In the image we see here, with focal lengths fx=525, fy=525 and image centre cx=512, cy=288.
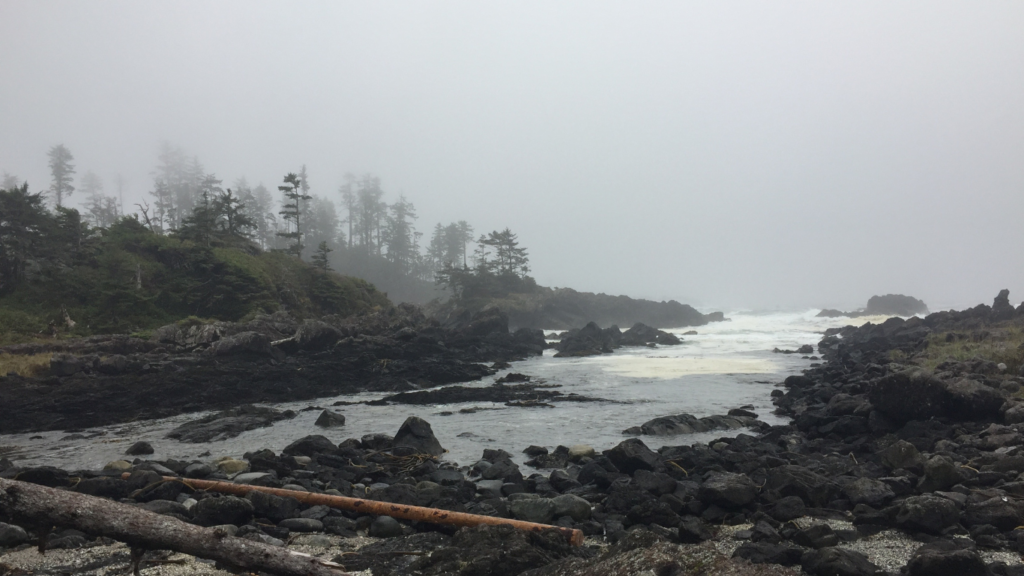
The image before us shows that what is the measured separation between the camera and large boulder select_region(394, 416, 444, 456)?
1047cm

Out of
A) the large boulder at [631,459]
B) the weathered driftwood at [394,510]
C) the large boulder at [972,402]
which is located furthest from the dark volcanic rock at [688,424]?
the weathered driftwood at [394,510]

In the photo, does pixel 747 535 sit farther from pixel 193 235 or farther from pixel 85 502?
pixel 193 235

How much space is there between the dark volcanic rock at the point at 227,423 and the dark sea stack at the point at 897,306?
7084 centimetres

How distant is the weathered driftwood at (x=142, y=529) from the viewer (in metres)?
3.27

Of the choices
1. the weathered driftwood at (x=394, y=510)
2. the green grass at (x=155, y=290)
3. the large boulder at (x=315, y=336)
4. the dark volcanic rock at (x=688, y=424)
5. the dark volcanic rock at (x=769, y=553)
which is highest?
the green grass at (x=155, y=290)

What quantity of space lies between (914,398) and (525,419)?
8.79m

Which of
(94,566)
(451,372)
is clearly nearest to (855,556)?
(94,566)

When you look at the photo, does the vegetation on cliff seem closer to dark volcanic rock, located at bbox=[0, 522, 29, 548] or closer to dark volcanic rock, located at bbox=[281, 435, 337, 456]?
dark volcanic rock, located at bbox=[281, 435, 337, 456]

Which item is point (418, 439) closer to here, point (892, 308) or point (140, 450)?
point (140, 450)

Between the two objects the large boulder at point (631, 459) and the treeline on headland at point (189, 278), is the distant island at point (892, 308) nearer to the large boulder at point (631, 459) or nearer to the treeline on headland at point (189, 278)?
the treeline on headland at point (189, 278)

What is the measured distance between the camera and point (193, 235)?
39000mm

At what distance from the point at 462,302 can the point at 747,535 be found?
55.5 m

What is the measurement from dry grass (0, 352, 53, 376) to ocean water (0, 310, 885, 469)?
298 inches

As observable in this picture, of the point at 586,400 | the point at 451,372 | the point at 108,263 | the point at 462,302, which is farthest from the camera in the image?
the point at 462,302
